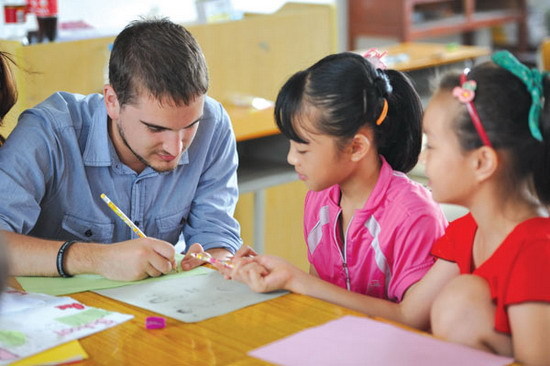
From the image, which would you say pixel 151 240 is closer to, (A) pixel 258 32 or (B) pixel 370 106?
(B) pixel 370 106

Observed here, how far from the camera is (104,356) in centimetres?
125

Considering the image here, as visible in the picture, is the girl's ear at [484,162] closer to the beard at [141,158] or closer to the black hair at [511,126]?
the black hair at [511,126]

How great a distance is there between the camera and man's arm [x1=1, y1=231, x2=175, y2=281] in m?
1.59

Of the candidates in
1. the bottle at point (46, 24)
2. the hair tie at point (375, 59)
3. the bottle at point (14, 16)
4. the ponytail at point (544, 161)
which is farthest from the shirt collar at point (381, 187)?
the bottle at point (14, 16)

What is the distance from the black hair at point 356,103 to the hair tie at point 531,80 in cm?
36

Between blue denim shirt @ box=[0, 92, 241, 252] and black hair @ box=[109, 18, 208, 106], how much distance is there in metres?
0.15

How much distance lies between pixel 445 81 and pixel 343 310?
43cm

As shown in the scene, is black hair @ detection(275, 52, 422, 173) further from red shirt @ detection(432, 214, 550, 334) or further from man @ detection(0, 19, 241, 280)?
red shirt @ detection(432, 214, 550, 334)

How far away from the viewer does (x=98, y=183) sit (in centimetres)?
194

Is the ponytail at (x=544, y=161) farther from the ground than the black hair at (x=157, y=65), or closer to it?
closer to it

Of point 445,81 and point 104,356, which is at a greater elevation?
point 445,81

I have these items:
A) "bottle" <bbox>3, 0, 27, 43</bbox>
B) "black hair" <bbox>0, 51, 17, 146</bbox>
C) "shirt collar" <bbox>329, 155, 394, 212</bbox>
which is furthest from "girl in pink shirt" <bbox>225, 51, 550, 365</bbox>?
"bottle" <bbox>3, 0, 27, 43</bbox>

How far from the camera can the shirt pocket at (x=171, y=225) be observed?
202 centimetres

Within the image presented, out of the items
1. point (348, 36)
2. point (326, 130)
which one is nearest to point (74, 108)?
point (326, 130)
